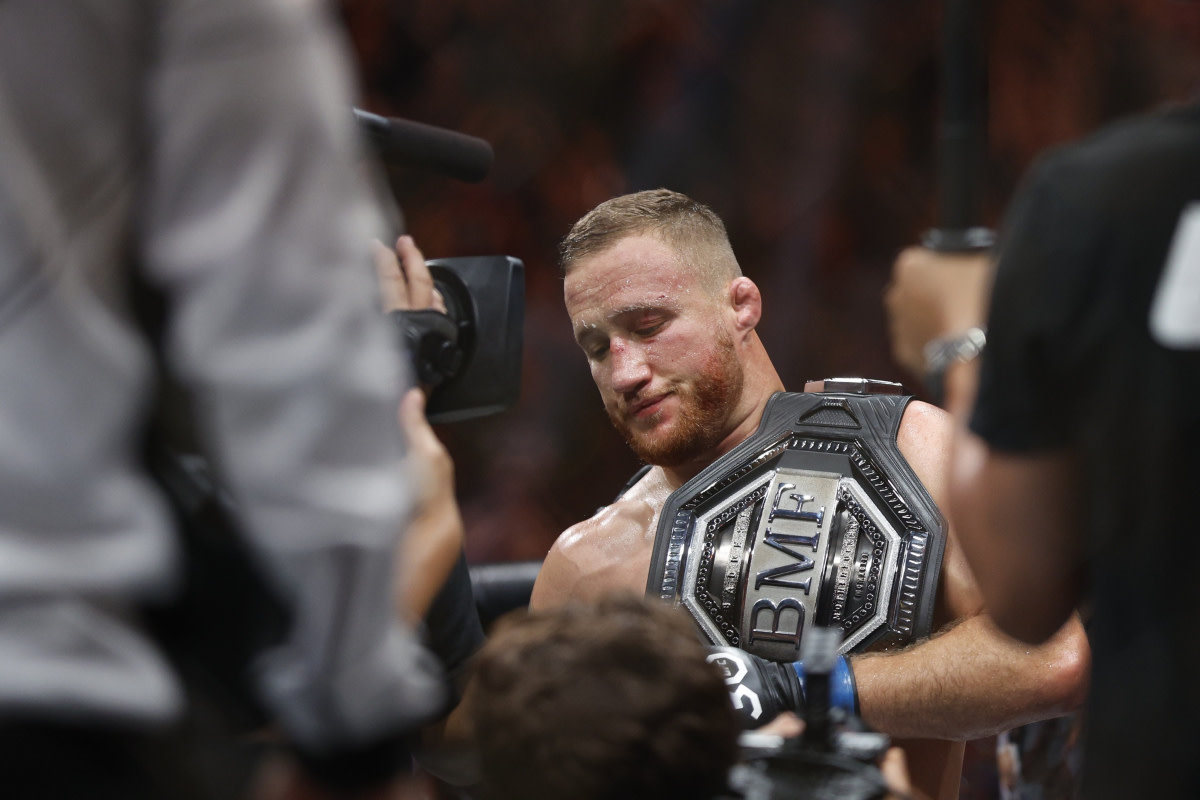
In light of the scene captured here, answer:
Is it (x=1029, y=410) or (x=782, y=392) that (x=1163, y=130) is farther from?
(x=782, y=392)

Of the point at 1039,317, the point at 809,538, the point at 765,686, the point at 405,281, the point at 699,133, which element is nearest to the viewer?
the point at 1039,317

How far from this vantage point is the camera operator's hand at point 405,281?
767 mm

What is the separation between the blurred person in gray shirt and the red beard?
981mm

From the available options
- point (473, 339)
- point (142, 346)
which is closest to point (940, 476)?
point (473, 339)

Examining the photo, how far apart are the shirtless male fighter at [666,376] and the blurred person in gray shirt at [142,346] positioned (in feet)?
2.94

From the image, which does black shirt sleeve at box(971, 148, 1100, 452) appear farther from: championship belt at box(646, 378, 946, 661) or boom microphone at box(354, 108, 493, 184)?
championship belt at box(646, 378, 946, 661)

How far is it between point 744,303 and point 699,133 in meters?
1.76

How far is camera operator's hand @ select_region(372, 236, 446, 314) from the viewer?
2.52 feet

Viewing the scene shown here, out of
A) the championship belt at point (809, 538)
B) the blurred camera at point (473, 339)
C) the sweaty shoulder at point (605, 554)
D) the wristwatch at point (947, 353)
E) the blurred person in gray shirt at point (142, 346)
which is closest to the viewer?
the blurred person in gray shirt at point (142, 346)

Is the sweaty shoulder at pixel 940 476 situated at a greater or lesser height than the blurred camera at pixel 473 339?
lesser

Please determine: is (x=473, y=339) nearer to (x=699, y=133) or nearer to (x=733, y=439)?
(x=733, y=439)

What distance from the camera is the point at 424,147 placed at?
926 mm

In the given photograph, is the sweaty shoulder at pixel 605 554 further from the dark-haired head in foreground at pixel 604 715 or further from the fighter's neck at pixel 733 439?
the dark-haired head in foreground at pixel 604 715

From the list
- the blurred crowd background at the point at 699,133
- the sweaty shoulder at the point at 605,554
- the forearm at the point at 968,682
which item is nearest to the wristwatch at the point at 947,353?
the forearm at the point at 968,682
